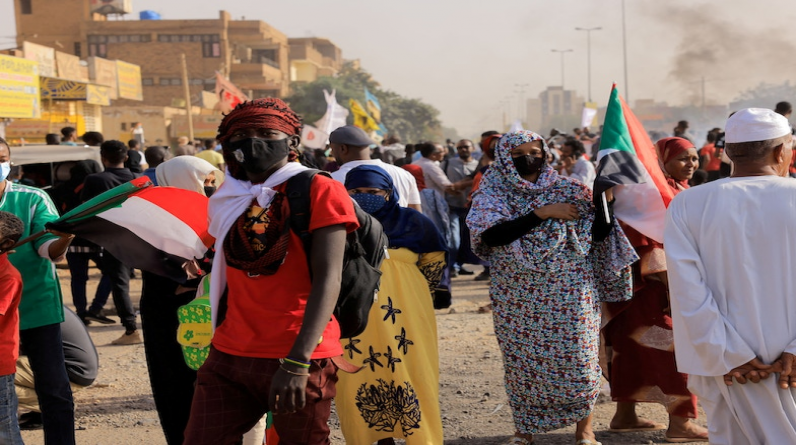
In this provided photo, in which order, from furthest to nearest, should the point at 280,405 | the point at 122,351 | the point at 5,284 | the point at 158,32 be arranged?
the point at 158,32 < the point at 122,351 < the point at 5,284 < the point at 280,405

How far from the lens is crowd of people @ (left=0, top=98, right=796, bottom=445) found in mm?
2875

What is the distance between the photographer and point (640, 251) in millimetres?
4887

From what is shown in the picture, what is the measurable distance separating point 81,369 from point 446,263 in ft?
6.97

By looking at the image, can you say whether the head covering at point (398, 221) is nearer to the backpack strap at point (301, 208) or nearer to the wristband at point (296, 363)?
the backpack strap at point (301, 208)

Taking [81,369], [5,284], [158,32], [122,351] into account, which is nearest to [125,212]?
[5,284]

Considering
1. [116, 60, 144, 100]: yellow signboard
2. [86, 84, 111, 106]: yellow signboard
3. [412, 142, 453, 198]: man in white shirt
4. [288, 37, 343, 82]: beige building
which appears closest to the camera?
[412, 142, 453, 198]: man in white shirt

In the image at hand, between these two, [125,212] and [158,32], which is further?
[158,32]

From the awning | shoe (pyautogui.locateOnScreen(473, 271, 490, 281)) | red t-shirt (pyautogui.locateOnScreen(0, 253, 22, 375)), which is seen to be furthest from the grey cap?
the awning

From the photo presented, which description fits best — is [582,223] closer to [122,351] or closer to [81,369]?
[81,369]

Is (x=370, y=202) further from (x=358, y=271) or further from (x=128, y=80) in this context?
(x=128, y=80)

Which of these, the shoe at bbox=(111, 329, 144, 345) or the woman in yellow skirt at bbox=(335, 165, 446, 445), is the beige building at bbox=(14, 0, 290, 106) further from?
the woman in yellow skirt at bbox=(335, 165, 446, 445)

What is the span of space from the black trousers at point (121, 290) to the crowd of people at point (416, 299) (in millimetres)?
2025

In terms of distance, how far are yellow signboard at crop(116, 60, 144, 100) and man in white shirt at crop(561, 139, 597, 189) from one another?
3758 centimetres

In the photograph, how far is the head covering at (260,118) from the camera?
2.98 m
